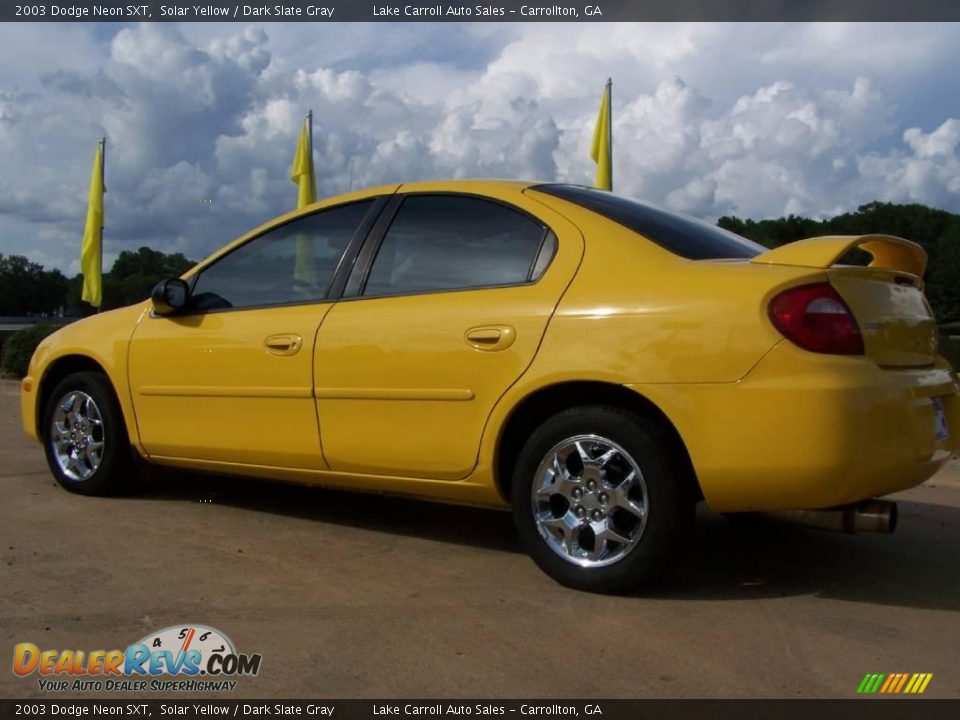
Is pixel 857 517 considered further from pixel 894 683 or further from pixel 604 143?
pixel 604 143

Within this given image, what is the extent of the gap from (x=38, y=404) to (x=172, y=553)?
1970mm

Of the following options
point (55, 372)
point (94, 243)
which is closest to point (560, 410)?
point (55, 372)

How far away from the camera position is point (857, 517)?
3.40m

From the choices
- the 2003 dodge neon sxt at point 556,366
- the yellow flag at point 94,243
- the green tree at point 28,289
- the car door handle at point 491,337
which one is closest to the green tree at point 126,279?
the yellow flag at point 94,243

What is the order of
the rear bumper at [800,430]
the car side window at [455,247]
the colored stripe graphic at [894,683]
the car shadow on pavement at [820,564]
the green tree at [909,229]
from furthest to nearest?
1. the green tree at [909,229]
2. the car side window at [455,247]
3. the car shadow on pavement at [820,564]
4. the rear bumper at [800,430]
5. the colored stripe graphic at [894,683]

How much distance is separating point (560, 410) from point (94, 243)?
1296 centimetres

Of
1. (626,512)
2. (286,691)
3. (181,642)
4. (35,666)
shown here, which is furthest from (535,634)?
(35,666)

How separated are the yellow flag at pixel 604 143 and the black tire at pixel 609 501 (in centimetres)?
999

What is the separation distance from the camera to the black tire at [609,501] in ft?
11.3

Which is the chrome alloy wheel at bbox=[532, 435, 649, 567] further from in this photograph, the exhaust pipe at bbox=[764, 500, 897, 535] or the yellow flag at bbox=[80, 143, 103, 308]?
the yellow flag at bbox=[80, 143, 103, 308]

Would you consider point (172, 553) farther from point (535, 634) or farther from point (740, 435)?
point (740, 435)

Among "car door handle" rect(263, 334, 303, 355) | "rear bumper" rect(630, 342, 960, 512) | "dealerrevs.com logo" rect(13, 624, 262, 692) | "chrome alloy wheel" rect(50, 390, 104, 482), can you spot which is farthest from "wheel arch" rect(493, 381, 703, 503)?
"chrome alloy wheel" rect(50, 390, 104, 482)

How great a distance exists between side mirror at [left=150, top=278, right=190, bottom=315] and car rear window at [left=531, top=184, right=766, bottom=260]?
1.95m

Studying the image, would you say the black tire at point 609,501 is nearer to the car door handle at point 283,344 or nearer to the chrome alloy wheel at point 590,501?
the chrome alloy wheel at point 590,501
